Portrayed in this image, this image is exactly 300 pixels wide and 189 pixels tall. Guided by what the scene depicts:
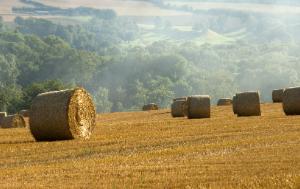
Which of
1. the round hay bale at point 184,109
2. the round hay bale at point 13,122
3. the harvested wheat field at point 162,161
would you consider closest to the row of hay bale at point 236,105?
the round hay bale at point 184,109

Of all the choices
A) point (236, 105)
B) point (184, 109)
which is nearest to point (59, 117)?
point (236, 105)

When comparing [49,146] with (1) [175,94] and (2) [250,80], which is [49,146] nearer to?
(1) [175,94]

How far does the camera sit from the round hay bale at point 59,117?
2245cm

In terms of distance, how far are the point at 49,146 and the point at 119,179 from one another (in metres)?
7.67

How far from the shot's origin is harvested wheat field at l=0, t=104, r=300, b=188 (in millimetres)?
11992

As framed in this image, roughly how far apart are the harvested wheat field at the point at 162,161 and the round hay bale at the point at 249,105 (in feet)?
38.6

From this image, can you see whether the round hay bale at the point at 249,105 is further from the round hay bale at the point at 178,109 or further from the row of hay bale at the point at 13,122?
the row of hay bale at the point at 13,122

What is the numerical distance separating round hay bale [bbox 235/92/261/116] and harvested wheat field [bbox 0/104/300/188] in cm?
1177

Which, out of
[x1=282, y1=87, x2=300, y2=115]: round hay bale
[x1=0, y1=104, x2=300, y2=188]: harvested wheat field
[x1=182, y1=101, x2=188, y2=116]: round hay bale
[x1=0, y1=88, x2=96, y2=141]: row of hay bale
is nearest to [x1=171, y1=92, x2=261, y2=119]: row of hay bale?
[x1=282, y1=87, x2=300, y2=115]: round hay bale

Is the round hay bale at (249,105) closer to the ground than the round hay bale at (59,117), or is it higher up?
closer to the ground

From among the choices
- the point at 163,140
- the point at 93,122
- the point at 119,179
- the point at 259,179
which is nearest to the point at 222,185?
the point at 259,179

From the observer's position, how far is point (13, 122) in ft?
127

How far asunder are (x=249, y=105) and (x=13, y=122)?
13236mm

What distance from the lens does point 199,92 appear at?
165 metres
